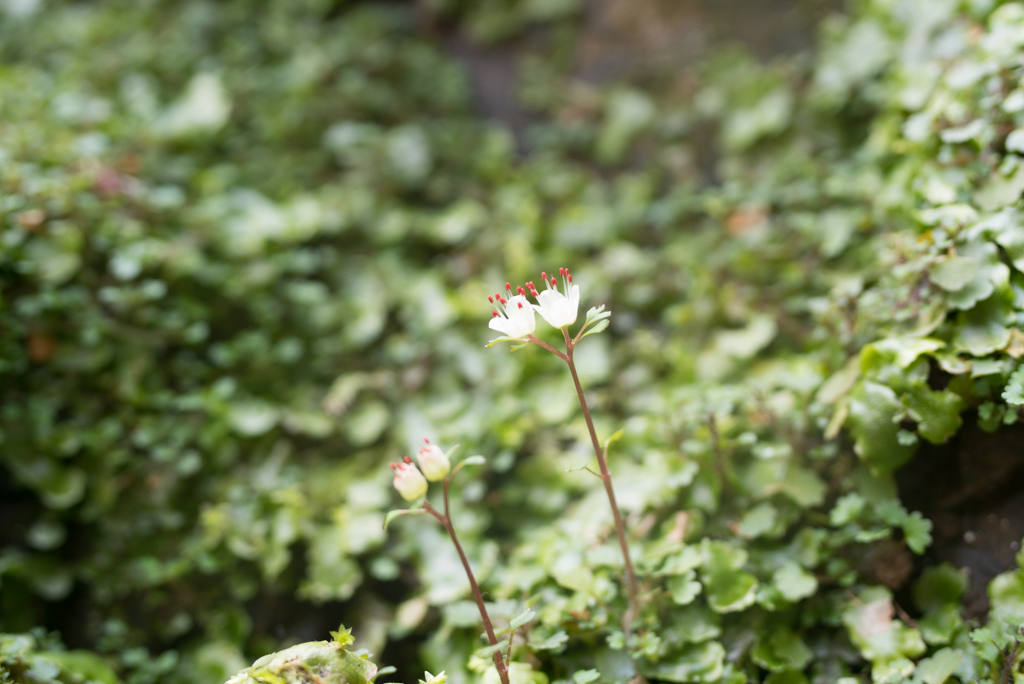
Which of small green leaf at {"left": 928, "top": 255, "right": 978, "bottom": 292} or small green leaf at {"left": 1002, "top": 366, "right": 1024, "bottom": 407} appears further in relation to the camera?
small green leaf at {"left": 928, "top": 255, "right": 978, "bottom": 292}

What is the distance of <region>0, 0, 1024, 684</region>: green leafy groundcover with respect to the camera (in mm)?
1466

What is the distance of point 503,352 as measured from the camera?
2205 mm

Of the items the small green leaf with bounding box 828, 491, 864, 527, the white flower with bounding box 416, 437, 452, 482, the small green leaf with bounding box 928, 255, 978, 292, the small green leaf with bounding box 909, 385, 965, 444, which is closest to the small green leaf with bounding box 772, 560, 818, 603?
the small green leaf with bounding box 828, 491, 864, 527

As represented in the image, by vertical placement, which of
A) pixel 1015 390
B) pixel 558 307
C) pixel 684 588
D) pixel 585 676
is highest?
pixel 558 307

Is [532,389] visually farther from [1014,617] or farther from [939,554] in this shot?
[1014,617]

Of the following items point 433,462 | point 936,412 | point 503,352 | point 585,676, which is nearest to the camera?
point 433,462

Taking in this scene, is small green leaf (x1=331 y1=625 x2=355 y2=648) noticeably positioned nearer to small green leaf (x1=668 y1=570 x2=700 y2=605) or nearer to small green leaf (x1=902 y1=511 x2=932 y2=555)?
small green leaf (x1=668 y1=570 x2=700 y2=605)

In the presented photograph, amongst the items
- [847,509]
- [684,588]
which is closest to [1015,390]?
[847,509]

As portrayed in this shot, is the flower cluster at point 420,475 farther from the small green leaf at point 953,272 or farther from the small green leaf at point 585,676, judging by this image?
the small green leaf at point 953,272

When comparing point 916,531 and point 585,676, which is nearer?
point 585,676

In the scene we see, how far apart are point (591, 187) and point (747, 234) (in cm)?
79

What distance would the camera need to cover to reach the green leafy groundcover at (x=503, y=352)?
4.81 feet

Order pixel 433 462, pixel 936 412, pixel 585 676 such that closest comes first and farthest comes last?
pixel 433 462 < pixel 585 676 < pixel 936 412

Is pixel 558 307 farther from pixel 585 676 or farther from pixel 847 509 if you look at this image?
pixel 847 509
